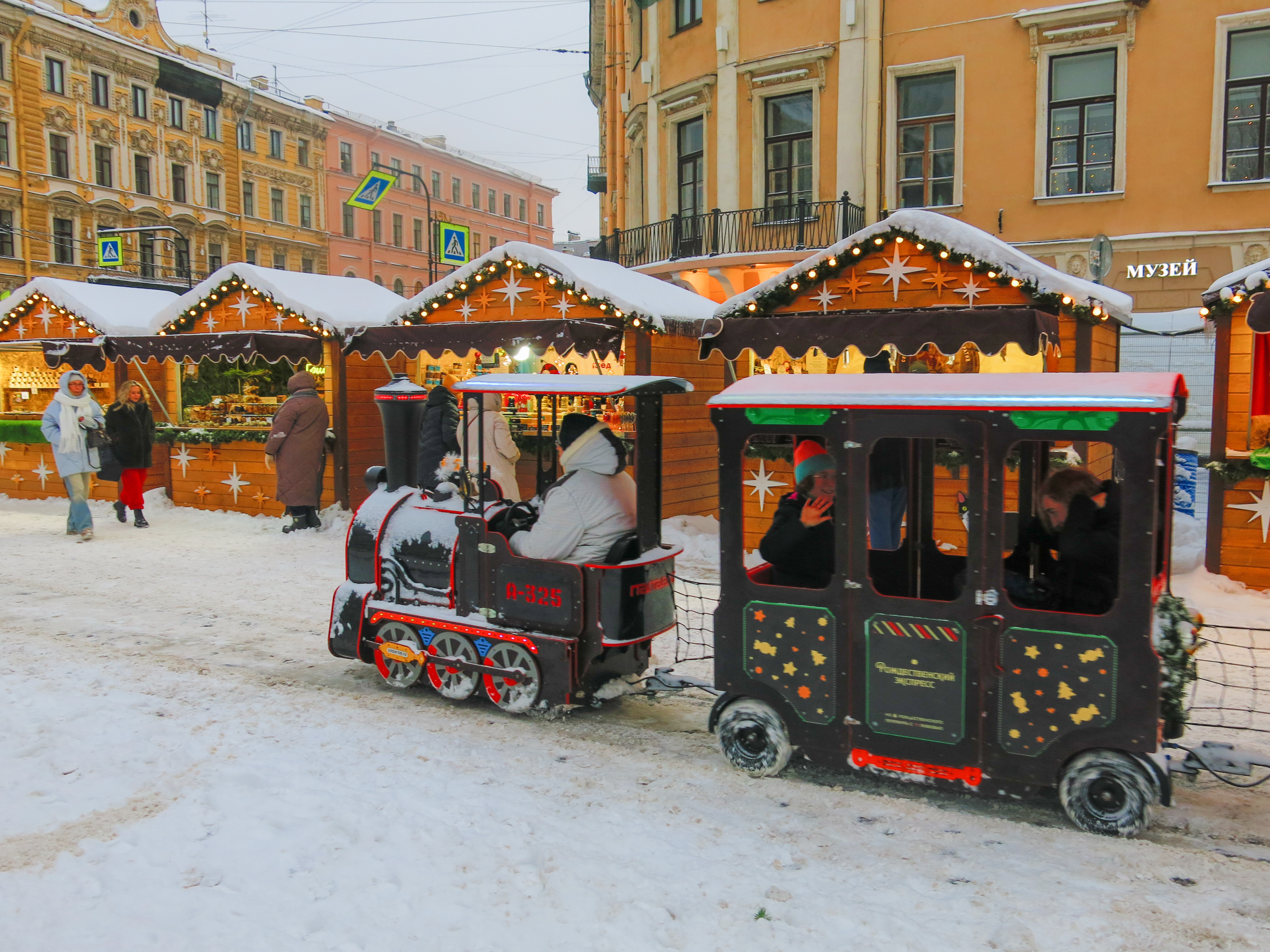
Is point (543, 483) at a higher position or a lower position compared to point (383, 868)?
higher

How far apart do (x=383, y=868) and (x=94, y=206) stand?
4254 centimetres

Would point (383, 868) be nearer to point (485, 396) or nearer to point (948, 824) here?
point (948, 824)

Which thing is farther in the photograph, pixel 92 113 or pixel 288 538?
pixel 92 113

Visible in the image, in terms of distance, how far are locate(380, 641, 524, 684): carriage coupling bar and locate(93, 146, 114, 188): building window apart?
41.1 metres

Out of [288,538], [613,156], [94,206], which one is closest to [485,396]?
[288,538]

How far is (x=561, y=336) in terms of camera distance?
10.8 meters

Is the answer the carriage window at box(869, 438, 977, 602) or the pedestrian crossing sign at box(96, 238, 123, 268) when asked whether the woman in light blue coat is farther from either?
the pedestrian crossing sign at box(96, 238, 123, 268)

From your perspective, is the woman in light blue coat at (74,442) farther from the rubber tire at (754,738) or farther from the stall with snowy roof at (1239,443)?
the stall with snowy roof at (1239,443)

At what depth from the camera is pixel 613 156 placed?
27172 millimetres

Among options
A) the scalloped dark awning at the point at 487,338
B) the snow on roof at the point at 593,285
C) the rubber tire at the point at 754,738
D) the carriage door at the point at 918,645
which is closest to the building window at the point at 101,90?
A: the snow on roof at the point at 593,285

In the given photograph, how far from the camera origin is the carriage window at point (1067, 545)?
4109mm

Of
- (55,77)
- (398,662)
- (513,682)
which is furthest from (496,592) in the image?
(55,77)

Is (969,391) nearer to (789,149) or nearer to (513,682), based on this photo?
(513,682)

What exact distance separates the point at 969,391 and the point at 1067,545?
83cm
